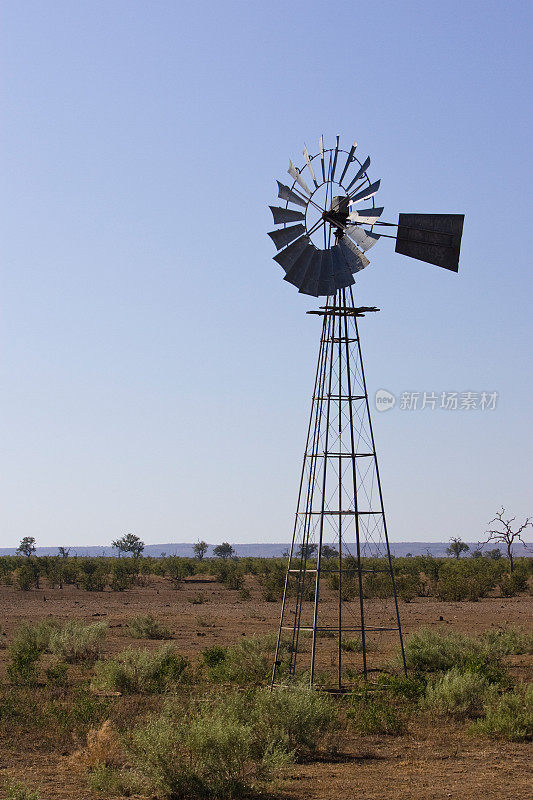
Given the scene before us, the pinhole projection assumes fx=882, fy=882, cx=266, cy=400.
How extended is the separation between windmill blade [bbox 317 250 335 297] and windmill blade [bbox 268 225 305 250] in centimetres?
68

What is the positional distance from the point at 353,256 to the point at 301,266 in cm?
96

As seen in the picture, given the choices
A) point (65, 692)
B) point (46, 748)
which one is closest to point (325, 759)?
point (46, 748)

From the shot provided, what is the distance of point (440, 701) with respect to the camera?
47.9 ft

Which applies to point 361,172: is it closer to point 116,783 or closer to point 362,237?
point 362,237

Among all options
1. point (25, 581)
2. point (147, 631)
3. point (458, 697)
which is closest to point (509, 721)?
point (458, 697)

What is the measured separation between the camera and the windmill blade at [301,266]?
16.0 meters

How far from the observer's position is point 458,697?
14680 millimetres

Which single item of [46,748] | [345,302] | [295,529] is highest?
[345,302]

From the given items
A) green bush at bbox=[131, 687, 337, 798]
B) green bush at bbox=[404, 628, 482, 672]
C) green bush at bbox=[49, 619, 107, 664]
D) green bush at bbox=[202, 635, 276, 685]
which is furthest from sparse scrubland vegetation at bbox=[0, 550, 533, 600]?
green bush at bbox=[131, 687, 337, 798]

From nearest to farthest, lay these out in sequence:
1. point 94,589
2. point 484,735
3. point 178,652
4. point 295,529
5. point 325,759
→ 1. point 325,759
2. point 484,735
3. point 295,529
4. point 178,652
5. point 94,589

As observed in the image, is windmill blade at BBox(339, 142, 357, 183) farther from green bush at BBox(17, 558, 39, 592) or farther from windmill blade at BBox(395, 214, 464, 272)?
green bush at BBox(17, 558, 39, 592)

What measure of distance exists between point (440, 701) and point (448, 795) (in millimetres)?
4951

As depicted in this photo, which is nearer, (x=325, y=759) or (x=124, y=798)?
Answer: (x=124, y=798)

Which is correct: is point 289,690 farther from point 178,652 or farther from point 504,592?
point 504,592
